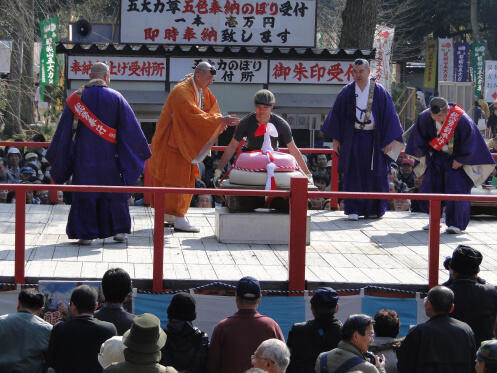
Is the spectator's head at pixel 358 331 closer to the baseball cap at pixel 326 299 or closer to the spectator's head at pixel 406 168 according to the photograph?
the baseball cap at pixel 326 299

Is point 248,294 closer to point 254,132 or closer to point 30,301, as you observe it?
point 30,301

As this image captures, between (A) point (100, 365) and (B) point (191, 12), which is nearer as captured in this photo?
(A) point (100, 365)

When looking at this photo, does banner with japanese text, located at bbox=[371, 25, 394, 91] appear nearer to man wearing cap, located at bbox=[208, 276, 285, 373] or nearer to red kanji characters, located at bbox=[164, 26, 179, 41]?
red kanji characters, located at bbox=[164, 26, 179, 41]

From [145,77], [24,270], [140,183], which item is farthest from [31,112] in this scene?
[24,270]

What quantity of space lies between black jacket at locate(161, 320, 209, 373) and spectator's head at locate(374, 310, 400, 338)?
3.31 feet

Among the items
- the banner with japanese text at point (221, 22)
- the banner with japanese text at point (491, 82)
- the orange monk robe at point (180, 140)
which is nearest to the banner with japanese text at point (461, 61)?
the banner with japanese text at point (491, 82)

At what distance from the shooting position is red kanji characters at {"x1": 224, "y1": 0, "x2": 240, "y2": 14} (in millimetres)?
15055

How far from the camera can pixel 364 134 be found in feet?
32.4

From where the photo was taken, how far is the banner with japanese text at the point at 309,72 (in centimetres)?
1526

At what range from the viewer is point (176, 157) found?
901 centimetres

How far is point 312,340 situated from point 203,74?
405 centimetres

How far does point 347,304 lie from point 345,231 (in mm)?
2433

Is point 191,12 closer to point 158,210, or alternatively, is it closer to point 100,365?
point 158,210

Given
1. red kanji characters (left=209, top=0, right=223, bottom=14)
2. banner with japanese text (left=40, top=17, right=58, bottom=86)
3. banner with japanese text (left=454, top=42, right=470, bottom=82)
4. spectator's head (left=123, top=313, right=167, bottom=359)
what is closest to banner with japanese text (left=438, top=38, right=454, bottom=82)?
banner with japanese text (left=454, top=42, right=470, bottom=82)
